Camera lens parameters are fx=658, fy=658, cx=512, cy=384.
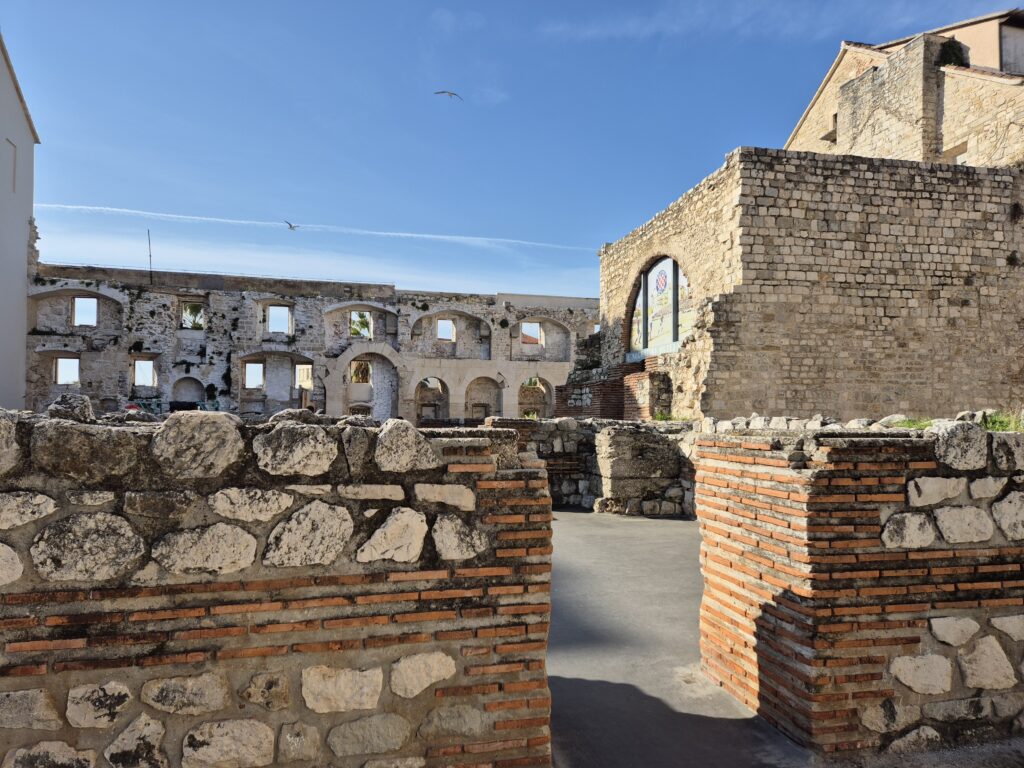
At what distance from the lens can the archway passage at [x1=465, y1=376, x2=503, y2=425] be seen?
27.7 meters

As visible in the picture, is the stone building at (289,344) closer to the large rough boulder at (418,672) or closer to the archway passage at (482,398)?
the archway passage at (482,398)

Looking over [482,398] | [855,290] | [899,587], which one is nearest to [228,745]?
[899,587]

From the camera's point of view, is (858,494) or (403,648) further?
(858,494)

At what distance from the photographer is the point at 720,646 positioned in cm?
355

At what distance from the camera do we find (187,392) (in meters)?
A: 24.3

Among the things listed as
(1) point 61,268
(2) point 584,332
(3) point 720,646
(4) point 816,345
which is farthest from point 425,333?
(3) point 720,646

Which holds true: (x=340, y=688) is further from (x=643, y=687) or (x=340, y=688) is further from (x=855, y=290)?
(x=855, y=290)

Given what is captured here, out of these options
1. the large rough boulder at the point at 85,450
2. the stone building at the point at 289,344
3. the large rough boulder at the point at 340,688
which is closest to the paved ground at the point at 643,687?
the large rough boulder at the point at 340,688

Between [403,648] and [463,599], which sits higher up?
[463,599]

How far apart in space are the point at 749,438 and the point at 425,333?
2358 cm

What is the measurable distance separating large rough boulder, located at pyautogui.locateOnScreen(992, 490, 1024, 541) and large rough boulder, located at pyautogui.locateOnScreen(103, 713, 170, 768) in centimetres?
339

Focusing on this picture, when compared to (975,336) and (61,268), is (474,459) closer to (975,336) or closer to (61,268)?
(975,336)

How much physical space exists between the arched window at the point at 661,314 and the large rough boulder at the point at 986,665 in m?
9.97

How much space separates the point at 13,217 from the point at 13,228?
37 cm
